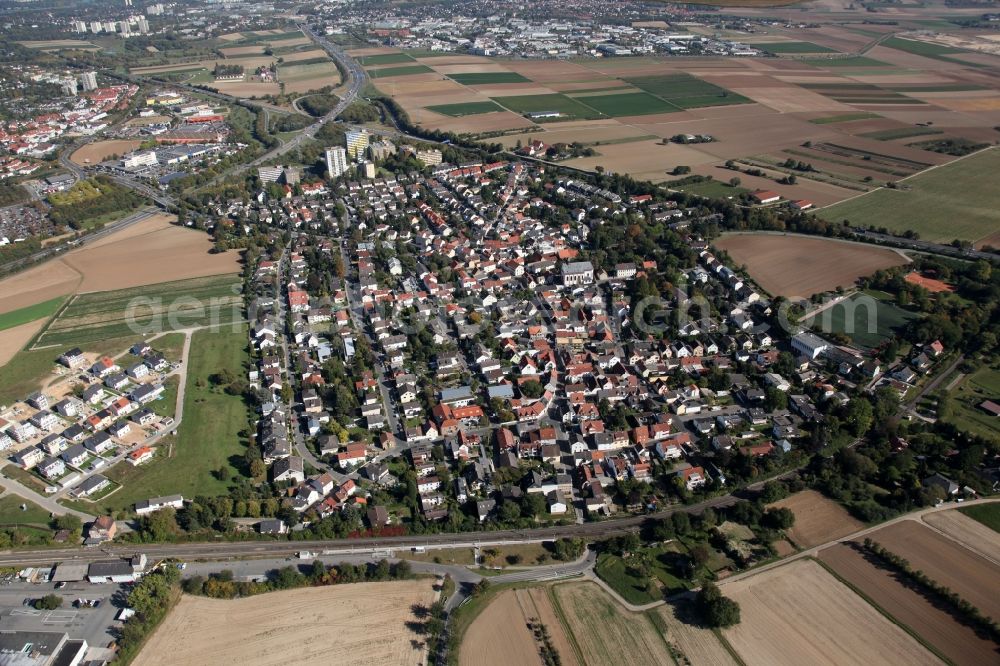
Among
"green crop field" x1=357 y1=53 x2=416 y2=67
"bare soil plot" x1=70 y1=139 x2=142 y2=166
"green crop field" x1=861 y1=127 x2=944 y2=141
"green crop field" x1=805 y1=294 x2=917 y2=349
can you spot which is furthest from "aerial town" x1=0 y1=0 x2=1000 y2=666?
"green crop field" x1=357 y1=53 x2=416 y2=67

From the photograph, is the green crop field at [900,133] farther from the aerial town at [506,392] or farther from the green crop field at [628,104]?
the green crop field at [628,104]

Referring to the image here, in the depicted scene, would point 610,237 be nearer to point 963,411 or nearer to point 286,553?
point 963,411

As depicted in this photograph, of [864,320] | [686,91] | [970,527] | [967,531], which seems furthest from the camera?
[686,91]

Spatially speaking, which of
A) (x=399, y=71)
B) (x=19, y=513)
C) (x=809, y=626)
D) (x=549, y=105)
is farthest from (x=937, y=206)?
(x=399, y=71)

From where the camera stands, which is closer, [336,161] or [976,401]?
[976,401]

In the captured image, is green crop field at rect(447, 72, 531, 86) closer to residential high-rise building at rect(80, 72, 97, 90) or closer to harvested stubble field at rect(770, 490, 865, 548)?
residential high-rise building at rect(80, 72, 97, 90)

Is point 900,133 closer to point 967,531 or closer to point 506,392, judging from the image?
point 967,531
